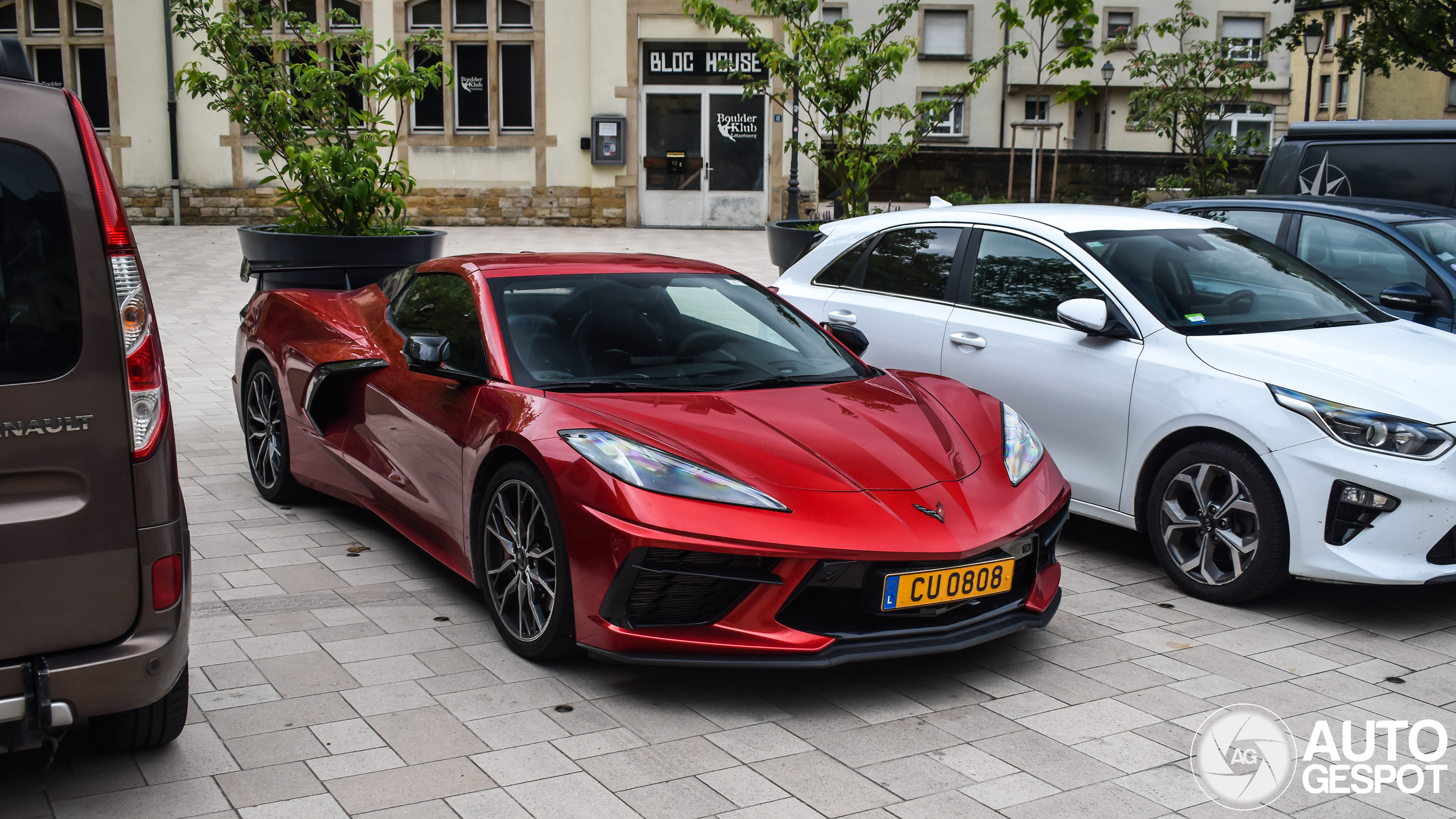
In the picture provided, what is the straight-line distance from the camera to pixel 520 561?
415cm

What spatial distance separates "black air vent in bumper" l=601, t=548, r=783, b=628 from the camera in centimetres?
365

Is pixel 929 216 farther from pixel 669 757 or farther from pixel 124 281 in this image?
pixel 124 281

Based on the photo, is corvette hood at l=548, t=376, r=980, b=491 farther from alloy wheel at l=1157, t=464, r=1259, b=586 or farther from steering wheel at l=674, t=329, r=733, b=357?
alloy wheel at l=1157, t=464, r=1259, b=586

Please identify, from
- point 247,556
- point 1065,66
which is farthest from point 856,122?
point 247,556

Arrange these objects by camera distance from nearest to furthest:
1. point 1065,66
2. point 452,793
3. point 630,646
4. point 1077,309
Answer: point 452,793, point 630,646, point 1077,309, point 1065,66

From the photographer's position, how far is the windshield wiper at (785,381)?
14.9 feet

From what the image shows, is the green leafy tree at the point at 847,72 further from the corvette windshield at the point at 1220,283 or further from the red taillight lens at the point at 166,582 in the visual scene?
the red taillight lens at the point at 166,582

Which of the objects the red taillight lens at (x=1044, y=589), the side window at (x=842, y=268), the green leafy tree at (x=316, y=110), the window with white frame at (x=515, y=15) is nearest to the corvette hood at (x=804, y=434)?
the red taillight lens at (x=1044, y=589)

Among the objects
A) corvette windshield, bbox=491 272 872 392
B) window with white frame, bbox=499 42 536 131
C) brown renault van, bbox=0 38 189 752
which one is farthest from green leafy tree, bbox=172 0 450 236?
window with white frame, bbox=499 42 536 131

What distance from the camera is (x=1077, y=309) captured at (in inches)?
207

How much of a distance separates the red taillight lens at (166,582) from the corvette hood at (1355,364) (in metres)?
3.78

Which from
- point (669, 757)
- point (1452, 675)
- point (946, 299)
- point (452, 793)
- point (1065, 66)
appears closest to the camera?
point (452, 793)

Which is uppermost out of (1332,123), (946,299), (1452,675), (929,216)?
(1332,123)

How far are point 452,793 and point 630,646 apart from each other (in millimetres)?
712
